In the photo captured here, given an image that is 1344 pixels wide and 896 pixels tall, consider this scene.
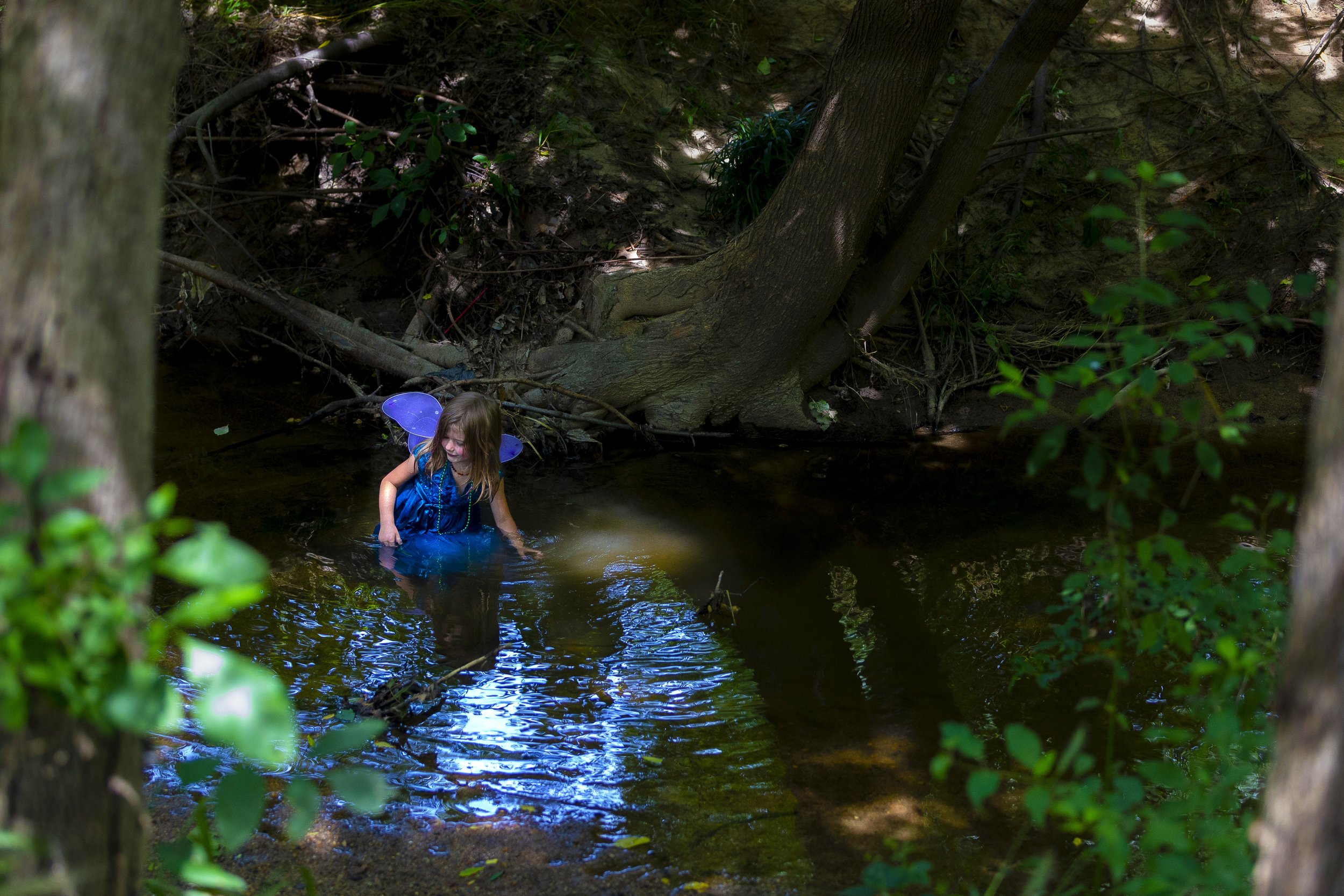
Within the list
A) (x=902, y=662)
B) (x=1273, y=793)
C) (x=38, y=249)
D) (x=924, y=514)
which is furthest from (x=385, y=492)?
(x=1273, y=793)

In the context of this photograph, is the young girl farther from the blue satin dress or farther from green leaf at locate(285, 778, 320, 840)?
green leaf at locate(285, 778, 320, 840)

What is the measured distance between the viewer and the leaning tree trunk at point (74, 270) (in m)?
1.42

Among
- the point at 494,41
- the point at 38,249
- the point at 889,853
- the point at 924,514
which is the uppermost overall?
the point at 494,41

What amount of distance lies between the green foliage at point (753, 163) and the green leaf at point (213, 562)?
7061 millimetres

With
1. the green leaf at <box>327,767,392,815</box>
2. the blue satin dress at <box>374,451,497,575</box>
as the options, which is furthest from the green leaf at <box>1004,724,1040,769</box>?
the blue satin dress at <box>374,451,497,575</box>

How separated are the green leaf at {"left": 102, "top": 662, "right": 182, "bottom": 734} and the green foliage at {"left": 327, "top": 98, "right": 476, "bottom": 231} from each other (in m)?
6.89

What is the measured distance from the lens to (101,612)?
131 cm

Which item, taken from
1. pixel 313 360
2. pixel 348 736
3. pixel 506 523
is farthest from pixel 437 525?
pixel 348 736

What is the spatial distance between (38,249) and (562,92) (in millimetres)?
7891

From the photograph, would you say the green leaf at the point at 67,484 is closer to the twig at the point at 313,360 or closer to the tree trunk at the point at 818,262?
the tree trunk at the point at 818,262

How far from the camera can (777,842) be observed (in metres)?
3.19

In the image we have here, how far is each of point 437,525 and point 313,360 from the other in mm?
2904

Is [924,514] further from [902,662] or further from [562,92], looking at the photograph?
[562,92]

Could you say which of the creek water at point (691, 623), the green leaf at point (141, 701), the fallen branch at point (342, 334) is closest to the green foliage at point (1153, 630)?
the creek water at point (691, 623)
